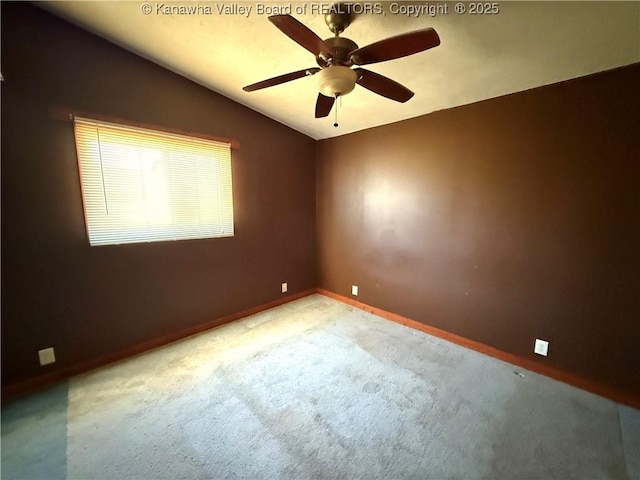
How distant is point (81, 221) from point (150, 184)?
577mm

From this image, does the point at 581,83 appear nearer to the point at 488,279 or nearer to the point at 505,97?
the point at 505,97

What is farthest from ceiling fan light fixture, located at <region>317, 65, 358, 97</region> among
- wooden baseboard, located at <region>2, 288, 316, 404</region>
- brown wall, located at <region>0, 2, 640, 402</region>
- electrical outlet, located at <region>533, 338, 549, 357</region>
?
wooden baseboard, located at <region>2, 288, 316, 404</region>

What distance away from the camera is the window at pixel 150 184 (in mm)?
2082

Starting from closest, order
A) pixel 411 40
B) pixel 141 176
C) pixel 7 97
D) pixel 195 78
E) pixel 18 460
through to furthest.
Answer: pixel 411 40 < pixel 18 460 < pixel 7 97 < pixel 141 176 < pixel 195 78

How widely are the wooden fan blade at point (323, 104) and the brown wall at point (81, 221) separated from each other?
1.26m

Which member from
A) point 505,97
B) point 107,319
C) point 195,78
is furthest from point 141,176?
point 505,97

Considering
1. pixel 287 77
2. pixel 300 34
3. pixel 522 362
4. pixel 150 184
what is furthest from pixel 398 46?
pixel 522 362

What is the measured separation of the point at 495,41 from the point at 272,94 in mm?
1819

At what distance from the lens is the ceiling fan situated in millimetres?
1147

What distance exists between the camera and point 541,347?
2.10 m

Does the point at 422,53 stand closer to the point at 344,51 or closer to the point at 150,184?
the point at 344,51

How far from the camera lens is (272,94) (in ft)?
8.41

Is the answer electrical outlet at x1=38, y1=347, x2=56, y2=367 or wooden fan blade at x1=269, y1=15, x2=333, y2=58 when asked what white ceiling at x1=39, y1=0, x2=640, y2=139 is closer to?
wooden fan blade at x1=269, y1=15, x2=333, y2=58

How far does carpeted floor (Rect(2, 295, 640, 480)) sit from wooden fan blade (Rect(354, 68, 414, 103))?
203cm
